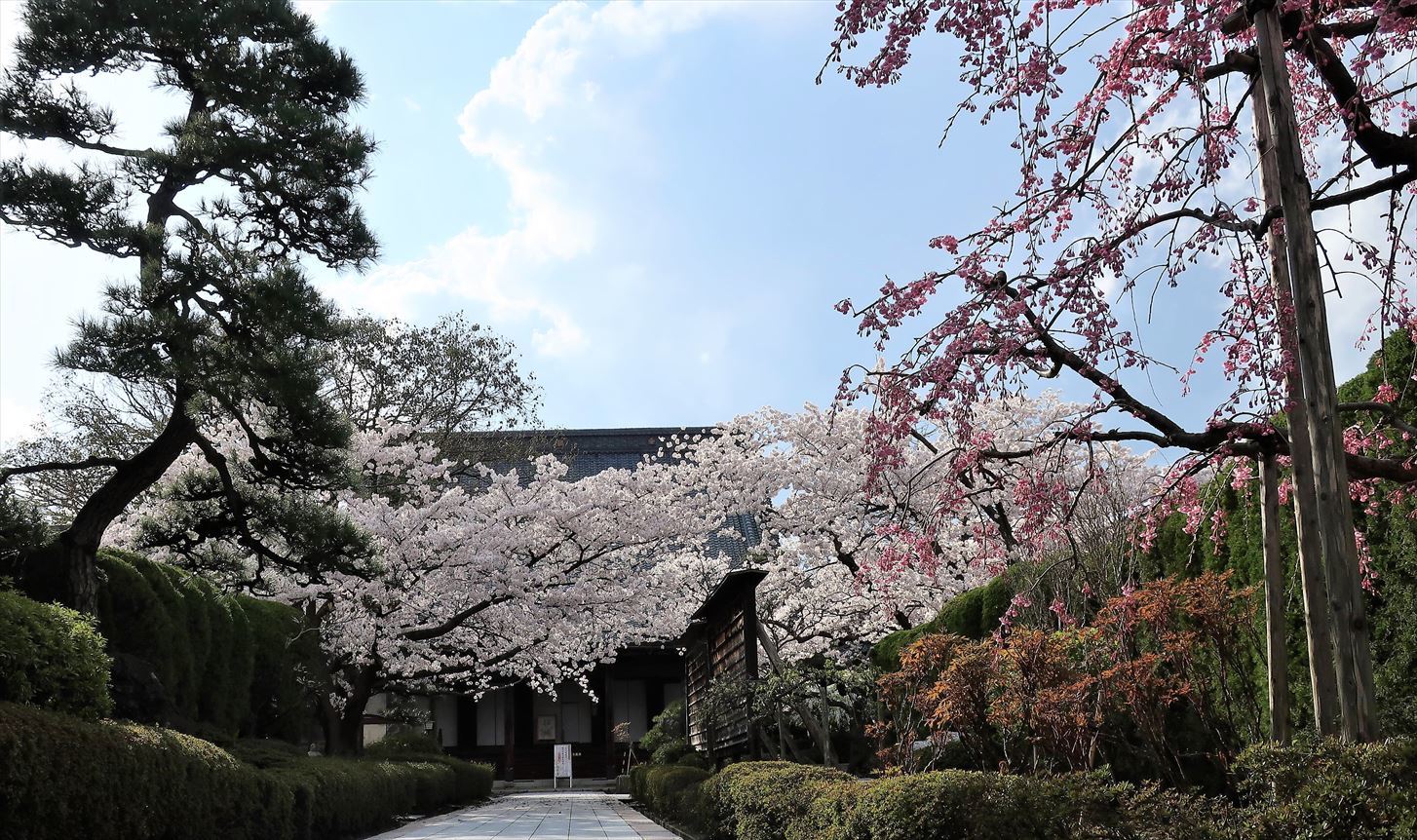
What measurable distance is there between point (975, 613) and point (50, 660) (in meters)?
7.02

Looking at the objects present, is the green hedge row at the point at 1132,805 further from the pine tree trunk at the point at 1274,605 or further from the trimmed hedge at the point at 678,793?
the trimmed hedge at the point at 678,793

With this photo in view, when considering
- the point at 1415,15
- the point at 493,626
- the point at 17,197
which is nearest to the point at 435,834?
the point at 493,626

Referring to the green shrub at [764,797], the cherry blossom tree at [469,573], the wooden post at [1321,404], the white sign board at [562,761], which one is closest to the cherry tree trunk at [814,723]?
the green shrub at [764,797]

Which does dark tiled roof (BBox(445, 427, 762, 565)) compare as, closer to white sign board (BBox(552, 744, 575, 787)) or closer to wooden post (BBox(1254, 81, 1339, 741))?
white sign board (BBox(552, 744, 575, 787))

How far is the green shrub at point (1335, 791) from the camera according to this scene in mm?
2811

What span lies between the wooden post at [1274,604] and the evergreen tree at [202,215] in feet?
20.6

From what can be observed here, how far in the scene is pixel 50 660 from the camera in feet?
18.7

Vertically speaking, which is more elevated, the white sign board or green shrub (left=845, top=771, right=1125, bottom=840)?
green shrub (left=845, top=771, right=1125, bottom=840)

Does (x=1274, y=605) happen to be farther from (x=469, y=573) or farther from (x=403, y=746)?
(x=403, y=746)

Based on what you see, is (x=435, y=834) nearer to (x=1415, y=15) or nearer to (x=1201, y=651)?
(x=1201, y=651)

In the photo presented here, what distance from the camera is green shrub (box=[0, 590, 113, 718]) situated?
538 centimetres

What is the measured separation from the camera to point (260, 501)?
8875 millimetres

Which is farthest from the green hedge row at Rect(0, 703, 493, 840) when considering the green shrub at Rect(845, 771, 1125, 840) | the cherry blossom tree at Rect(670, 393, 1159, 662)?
the cherry blossom tree at Rect(670, 393, 1159, 662)

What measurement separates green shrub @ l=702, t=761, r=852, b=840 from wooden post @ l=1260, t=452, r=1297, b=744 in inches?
86.9
